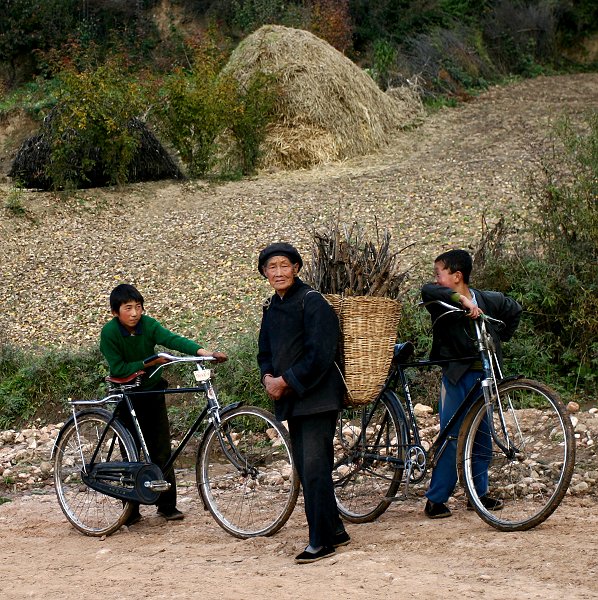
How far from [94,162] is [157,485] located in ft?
28.1

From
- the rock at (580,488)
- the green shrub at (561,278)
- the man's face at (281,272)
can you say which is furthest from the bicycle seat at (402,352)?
the green shrub at (561,278)

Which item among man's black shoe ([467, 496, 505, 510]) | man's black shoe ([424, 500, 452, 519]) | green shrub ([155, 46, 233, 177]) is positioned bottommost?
man's black shoe ([424, 500, 452, 519])

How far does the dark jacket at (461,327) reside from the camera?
5.19 meters

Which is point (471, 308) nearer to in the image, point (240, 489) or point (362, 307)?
point (362, 307)

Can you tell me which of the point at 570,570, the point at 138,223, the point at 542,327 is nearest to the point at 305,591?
the point at 570,570

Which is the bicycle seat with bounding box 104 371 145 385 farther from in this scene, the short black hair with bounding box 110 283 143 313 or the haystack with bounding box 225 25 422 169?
the haystack with bounding box 225 25 422 169

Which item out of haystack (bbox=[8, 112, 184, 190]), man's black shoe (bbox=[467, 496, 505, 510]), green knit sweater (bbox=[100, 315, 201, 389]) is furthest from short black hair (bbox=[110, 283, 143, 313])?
haystack (bbox=[8, 112, 184, 190])

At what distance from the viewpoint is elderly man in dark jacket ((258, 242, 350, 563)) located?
475cm

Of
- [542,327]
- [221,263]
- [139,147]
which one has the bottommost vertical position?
[542,327]

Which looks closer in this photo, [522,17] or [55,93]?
[55,93]

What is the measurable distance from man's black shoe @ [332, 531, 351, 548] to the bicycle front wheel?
0.62 meters

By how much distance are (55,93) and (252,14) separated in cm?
991

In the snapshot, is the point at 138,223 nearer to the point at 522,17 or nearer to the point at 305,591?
the point at 305,591

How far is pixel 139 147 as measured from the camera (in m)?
13.8
